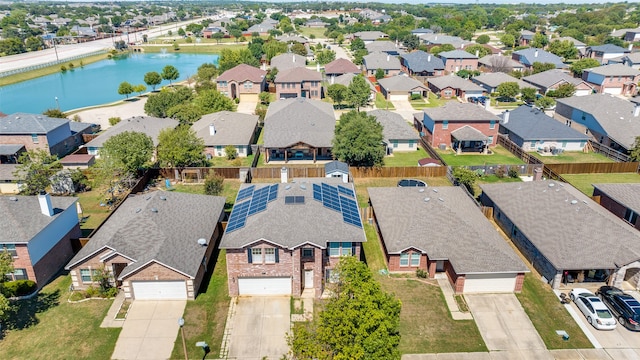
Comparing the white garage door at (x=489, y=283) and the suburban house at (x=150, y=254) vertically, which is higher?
the suburban house at (x=150, y=254)

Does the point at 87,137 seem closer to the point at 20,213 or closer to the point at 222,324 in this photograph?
the point at 20,213

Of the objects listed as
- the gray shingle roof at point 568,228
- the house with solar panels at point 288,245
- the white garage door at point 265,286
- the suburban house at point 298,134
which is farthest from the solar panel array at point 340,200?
the suburban house at point 298,134

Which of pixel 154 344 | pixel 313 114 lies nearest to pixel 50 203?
pixel 154 344

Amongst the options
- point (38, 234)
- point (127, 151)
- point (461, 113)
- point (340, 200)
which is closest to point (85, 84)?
point (127, 151)

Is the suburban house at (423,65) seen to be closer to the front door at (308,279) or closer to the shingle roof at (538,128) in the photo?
the shingle roof at (538,128)

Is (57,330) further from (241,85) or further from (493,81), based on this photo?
(493,81)

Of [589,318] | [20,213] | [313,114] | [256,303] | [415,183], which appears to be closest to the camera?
[589,318]
